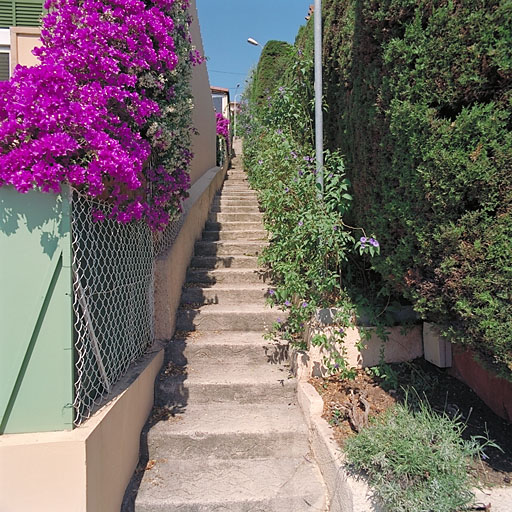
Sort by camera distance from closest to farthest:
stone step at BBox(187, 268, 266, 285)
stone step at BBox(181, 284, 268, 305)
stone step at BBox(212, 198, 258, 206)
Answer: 1. stone step at BBox(181, 284, 268, 305)
2. stone step at BBox(187, 268, 266, 285)
3. stone step at BBox(212, 198, 258, 206)

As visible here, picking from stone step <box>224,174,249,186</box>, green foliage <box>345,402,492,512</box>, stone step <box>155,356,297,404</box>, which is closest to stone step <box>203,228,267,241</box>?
stone step <box>155,356,297,404</box>

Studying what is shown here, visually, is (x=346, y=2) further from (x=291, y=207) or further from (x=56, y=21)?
(x=56, y=21)

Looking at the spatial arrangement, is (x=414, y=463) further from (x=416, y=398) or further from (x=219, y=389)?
(x=219, y=389)

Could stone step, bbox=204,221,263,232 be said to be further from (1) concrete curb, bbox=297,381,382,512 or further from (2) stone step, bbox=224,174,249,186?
(2) stone step, bbox=224,174,249,186

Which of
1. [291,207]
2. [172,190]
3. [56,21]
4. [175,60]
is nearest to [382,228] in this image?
[291,207]

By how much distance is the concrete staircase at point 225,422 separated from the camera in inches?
87.5

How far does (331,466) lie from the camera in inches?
87.4

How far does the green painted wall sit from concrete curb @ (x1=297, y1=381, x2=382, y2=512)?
4.60 ft

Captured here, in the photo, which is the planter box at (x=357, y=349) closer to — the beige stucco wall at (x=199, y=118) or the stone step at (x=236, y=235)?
the stone step at (x=236, y=235)

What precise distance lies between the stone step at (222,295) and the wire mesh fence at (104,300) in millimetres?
845

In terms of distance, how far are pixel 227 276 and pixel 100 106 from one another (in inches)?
99.4

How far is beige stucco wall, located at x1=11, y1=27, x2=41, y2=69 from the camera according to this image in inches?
137

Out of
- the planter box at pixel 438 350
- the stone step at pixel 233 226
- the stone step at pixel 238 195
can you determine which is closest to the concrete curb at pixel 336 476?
the planter box at pixel 438 350

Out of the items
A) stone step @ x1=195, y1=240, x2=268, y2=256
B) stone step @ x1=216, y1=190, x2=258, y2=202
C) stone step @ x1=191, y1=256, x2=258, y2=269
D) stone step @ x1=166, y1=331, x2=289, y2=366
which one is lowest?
stone step @ x1=166, y1=331, x2=289, y2=366
